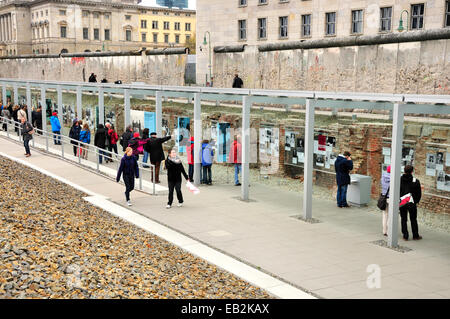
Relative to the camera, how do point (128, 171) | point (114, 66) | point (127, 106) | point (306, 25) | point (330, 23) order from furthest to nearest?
point (306, 25) < point (330, 23) < point (114, 66) < point (127, 106) < point (128, 171)

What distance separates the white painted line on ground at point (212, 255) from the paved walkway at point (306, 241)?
218mm

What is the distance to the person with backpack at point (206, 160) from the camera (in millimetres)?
16484

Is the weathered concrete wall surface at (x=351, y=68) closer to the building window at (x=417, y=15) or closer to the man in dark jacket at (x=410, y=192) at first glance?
the man in dark jacket at (x=410, y=192)

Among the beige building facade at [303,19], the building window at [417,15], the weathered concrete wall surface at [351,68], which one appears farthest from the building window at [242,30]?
the weathered concrete wall surface at [351,68]

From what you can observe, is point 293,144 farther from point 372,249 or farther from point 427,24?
point 427,24

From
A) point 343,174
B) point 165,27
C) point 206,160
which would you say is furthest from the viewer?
point 165,27

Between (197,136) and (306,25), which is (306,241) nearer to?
(197,136)

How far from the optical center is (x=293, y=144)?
16.5m

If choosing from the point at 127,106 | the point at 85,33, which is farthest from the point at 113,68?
the point at 85,33

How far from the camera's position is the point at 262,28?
43.9 meters

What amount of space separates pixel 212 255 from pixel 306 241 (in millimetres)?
2085

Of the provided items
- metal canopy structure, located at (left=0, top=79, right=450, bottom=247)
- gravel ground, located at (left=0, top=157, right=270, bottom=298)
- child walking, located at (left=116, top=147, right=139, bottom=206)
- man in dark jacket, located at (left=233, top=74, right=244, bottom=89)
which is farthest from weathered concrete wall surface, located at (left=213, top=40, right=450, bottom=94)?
gravel ground, located at (left=0, top=157, right=270, bottom=298)

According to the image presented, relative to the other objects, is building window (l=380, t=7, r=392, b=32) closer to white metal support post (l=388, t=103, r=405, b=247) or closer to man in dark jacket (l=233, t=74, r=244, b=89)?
man in dark jacket (l=233, t=74, r=244, b=89)

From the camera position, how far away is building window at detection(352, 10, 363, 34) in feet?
119
